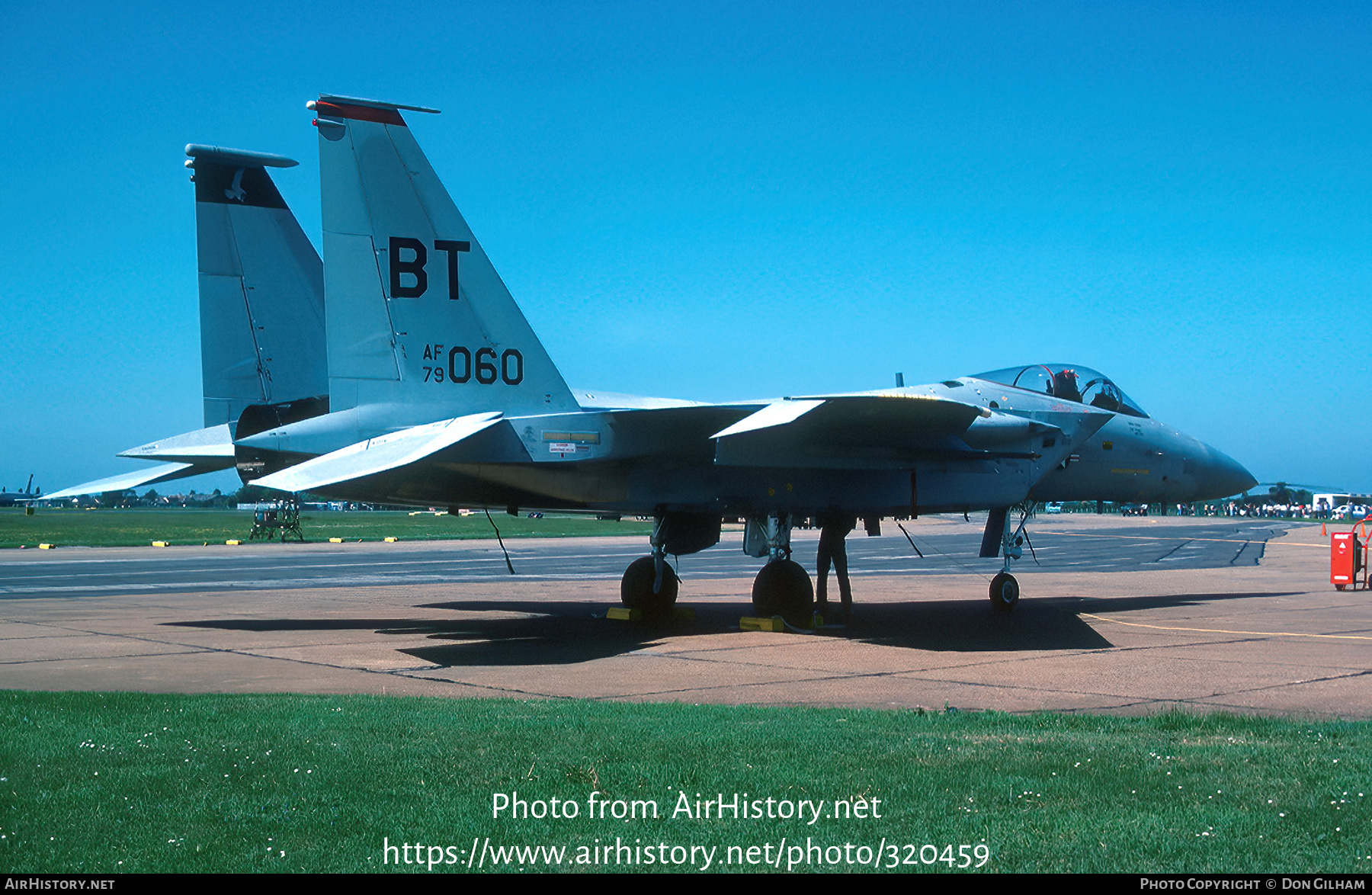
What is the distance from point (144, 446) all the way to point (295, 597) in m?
4.38

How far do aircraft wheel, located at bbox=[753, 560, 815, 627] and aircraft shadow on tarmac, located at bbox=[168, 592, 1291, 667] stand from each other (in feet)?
1.29

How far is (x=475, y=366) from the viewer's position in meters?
12.5

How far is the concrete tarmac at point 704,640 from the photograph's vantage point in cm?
895

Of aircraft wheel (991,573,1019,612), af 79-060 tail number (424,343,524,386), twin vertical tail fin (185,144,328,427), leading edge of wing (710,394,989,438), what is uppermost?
twin vertical tail fin (185,144,328,427)

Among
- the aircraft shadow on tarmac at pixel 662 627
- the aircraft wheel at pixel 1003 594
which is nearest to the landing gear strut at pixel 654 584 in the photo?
the aircraft shadow on tarmac at pixel 662 627

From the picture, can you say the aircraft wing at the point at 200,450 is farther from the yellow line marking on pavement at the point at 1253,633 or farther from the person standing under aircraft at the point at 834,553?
the yellow line marking on pavement at the point at 1253,633

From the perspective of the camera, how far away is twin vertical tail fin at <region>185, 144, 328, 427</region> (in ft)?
47.9

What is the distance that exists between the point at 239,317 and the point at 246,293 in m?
0.34

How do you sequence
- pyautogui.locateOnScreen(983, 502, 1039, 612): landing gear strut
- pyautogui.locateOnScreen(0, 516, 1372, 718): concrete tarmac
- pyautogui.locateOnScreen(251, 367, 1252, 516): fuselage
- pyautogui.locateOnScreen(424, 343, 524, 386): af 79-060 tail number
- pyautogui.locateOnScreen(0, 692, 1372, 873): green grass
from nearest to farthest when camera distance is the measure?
pyautogui.locateOnScreen(0, 692, 1372, 873): green grass < pyautogui.locateOnScreen(0, 516, 1372, 718): concrete tarmac < pyautogui.locateOnScreen(251, 367, 1252, 516): fuselage < pyautogui.locateOnScreen(424, 343, 524, 386): af 79-060 tail number < pyautogui.locateOnScreen(983, 502, 1039, 612): landing gear strut

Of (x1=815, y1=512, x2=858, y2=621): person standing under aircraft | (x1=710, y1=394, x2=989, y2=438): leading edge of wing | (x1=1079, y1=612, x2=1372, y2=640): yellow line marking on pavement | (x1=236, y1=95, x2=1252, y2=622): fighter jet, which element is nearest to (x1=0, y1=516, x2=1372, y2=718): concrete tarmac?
(x1=1079, y1=612, x2=1372, y2=640): yellow line marking on pavement

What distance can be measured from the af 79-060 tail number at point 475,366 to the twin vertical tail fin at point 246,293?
9.90ft

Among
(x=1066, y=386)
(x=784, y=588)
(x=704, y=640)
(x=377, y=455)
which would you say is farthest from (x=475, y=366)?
(x=1066, y=386)

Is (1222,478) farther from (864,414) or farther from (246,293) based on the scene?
(246,293)

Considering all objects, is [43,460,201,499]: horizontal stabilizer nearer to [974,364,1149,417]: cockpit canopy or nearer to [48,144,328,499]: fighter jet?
→ [48,144,328,499]: fighter jet
